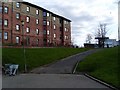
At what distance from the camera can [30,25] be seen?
252 ft

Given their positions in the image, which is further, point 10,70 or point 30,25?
point 30,25

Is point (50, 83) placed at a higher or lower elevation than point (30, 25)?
lower

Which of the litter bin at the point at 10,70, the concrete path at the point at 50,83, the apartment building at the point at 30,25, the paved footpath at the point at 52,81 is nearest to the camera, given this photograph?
the concrete path at the point at 50,83

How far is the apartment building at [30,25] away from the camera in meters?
66.2

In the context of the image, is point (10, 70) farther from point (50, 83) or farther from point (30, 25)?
point (30, 25)

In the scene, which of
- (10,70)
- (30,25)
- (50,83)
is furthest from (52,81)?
(30,25)

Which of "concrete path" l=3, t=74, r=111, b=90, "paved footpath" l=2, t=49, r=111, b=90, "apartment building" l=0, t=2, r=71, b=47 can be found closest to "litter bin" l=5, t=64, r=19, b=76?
"paved footpath" l=2, t=49, r=111, b=90

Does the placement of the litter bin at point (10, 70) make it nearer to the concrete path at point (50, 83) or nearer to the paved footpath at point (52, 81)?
the paved footpath at point (52, 81)

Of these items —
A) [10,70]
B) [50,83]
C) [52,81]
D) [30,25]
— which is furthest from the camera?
[30,25]

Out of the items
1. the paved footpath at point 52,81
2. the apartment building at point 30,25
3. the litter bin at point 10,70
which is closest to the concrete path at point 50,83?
the paved footpath at point 52,81

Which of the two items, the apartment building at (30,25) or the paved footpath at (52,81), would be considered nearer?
the paved footpath at (52,81)

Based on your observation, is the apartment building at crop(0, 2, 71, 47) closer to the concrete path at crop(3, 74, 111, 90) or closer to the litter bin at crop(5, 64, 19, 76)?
the litter bin at crop(5, 64, 19, 76)

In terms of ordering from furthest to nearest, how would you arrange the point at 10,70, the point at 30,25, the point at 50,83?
the point at 30,25
the point at 10,70
the point at 50,83

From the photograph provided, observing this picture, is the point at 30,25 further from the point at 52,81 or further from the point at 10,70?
the point at 52,81
